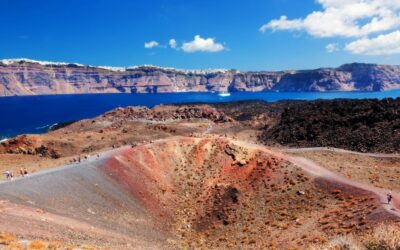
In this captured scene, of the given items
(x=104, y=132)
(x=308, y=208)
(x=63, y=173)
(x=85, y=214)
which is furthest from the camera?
(x=104, y=132)

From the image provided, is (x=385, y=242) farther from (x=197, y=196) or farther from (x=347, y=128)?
(x=347, y=128)

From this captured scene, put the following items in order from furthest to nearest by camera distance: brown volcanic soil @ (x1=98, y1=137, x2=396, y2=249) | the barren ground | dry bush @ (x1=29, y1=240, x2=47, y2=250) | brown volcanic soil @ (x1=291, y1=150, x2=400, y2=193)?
brown volcanic soil @ (x1=291, y1=150, x2=400, y2=193) → brown volcanic soil @ (x1=98, y1=137, x2=396, y2=249) → the barren ground → dry bush @ (x1=29, y1=240, x2=47, y2=250)

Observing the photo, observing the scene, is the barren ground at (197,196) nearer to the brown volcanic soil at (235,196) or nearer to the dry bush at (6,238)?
the brown volcanic soil at (235,196)

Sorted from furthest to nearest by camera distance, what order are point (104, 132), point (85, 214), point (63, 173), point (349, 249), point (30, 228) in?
point (104, 132), point (63, 173), point (85, 214), point (30, 228), point (349, 249)

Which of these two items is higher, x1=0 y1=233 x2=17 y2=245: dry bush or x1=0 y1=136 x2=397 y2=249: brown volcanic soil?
x1=0 y1=233 x2=17 y2=245: dry bush

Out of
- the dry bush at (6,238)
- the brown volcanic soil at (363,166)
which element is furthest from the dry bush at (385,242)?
the brown volcanic soil at (363,166)

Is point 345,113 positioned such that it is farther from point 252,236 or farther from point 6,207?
point 6,207

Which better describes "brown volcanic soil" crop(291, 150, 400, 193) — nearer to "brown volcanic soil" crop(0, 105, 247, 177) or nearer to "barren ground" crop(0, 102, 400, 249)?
"barren ground" crop(0, 102, 400, 249)

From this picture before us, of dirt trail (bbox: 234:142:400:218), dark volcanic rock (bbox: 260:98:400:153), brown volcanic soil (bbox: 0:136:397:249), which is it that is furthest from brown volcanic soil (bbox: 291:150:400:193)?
dark volcanic rock (bbox: 260:98:400:153)

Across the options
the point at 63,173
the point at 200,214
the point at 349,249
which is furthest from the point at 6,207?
the point at 349,249

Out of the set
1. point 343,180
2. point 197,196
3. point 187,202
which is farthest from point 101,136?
point 343,180

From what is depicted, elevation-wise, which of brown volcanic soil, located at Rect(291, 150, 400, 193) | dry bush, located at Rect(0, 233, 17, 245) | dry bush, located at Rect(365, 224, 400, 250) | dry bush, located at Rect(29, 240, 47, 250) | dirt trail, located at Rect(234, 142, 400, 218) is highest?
dry bush, located at Rect(0, 233, 17, 245)
